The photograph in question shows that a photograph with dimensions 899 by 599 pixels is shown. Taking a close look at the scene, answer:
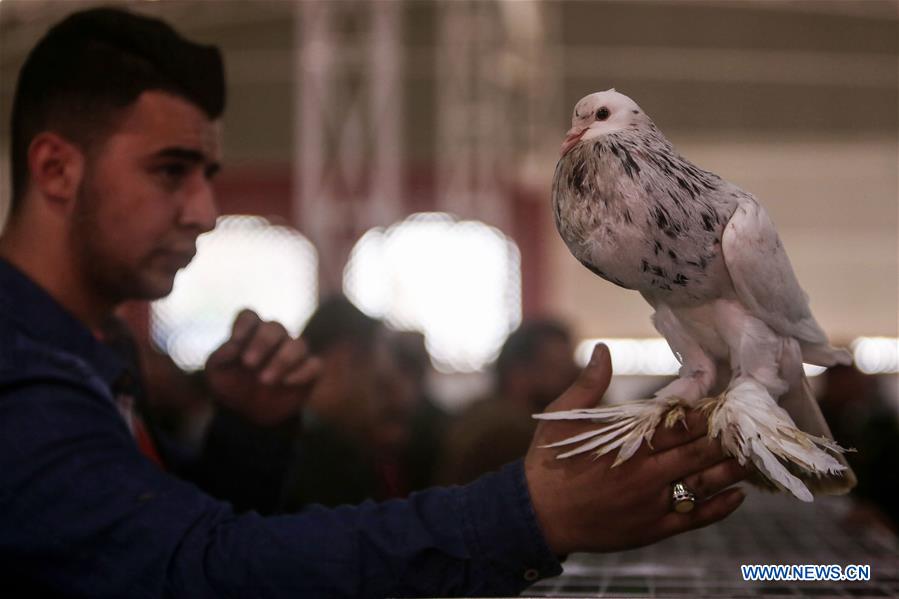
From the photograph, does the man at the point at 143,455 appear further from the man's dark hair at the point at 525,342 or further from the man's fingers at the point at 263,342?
the man's dark hair at the point at 525,342

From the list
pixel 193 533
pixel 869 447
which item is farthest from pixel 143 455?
pixel 869 447

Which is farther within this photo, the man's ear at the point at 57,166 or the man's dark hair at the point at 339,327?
the man's dark hair at the point at 339,327

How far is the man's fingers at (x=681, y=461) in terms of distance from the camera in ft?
1.80

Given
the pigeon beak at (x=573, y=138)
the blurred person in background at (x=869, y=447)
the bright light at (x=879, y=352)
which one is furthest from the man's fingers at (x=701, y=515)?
the bright light at (x=879, y=352)

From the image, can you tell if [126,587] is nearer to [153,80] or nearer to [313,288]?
[153,80]

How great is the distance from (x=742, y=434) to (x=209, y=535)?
36 centimetres

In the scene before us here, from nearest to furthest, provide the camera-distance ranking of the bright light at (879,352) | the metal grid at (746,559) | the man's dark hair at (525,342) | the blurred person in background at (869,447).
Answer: the metal grid at (746,559) < the blurred person in background at (869,447) < the man's dark hair at (525,342) < the bright light at (879,352)

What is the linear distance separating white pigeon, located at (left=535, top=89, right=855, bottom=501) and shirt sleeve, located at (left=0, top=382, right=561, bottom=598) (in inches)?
3.3

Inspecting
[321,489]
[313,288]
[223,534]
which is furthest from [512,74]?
[223,534]

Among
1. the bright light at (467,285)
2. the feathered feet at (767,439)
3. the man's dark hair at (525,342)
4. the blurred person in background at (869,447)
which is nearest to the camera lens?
the feathered feet at (767,439)

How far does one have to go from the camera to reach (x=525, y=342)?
196 centimetres

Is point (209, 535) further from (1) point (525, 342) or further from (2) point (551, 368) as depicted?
(1) point (525, 342)

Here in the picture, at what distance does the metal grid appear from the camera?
0.67 meters

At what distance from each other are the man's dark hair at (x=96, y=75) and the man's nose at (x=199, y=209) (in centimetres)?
7
